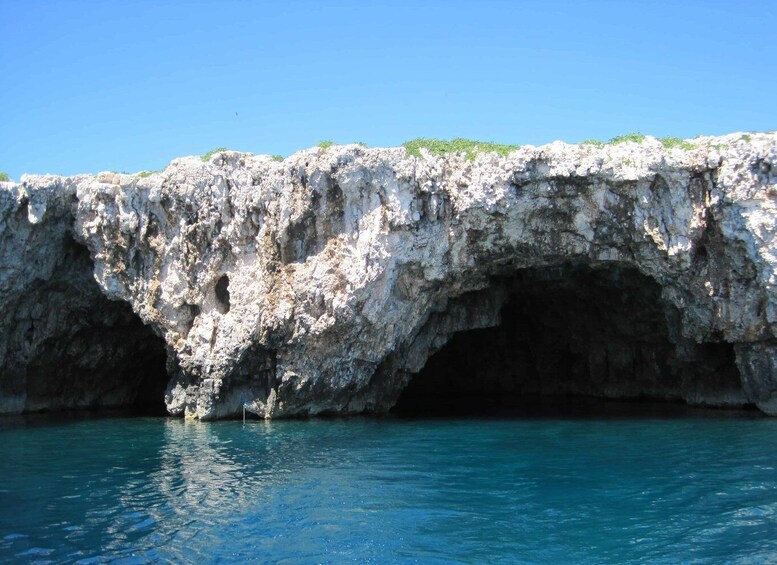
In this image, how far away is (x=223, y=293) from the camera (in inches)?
1120

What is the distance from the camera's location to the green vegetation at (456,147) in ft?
84.6

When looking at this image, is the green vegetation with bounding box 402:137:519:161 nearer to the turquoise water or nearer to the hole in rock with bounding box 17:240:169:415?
the turquoise water

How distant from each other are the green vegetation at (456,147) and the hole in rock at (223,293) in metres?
8.75

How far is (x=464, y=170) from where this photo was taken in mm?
25703

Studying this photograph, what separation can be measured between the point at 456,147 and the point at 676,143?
297 inches

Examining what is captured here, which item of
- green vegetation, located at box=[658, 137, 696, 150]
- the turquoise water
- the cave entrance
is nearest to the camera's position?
the turquoise water

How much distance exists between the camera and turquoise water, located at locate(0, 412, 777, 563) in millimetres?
11531

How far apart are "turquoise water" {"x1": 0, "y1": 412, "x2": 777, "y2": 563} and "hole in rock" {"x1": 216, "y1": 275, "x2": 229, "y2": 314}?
5.93 metres

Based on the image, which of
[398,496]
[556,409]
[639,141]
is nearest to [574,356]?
[556,409]

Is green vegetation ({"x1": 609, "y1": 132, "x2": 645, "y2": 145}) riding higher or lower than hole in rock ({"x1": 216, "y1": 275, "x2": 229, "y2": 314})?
higher

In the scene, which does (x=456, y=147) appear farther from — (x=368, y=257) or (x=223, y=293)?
(x=223, y=293)

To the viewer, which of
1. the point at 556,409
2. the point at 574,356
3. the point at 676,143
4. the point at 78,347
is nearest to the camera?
the point at 676,143

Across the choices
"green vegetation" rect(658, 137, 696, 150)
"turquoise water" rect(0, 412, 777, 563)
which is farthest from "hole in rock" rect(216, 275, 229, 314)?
"green vegetation" rect(658, 137, 696, 150)

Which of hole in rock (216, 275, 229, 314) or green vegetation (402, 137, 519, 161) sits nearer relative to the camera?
green vegetation (402, 137, 519, 161)
